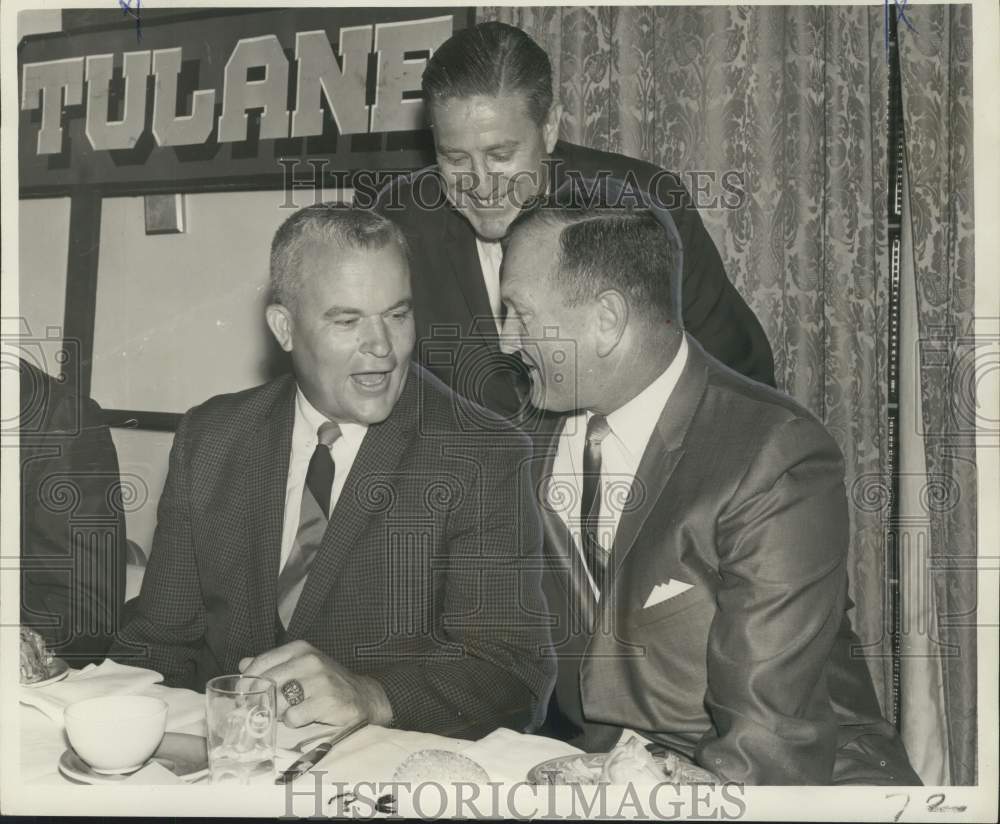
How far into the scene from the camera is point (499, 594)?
2.05 metres

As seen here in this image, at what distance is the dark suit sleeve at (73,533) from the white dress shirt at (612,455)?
90 cm

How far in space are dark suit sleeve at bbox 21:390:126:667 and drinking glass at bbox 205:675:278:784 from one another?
19.9 inches

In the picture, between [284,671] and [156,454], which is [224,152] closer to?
[156,454]

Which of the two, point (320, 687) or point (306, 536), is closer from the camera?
point (320, 687)

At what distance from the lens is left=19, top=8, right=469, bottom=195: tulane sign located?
2.13 m

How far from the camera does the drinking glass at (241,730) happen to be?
171 centimetres

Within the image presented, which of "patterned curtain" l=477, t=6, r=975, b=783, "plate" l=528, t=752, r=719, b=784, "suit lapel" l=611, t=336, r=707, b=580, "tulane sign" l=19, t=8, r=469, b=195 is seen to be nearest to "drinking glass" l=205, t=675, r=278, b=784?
"plate" l=528, t=752, r=719, b=784

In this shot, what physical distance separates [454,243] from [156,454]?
2.43 feet

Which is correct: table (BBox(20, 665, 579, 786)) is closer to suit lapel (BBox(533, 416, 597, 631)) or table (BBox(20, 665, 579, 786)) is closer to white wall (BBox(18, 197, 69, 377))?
suit lapel (BBox(533, 416, 597, 631))

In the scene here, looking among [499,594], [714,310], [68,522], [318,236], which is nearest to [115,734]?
[68,522]

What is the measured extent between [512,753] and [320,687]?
0.37 meters

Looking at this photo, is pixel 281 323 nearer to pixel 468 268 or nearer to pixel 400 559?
pixel 468 268

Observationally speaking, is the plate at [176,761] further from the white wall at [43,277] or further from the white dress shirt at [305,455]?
the white wall at [43,277]

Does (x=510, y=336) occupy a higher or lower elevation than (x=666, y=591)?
higher
